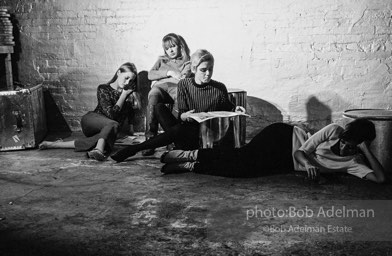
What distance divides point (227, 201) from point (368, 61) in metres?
3.92

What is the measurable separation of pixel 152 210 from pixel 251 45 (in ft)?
12.8

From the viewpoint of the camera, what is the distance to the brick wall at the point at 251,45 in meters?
6.92

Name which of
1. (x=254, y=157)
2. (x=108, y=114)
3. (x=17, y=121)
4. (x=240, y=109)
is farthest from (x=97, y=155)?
(x=254, y=157)

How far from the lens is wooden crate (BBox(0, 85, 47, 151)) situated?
6.73 m

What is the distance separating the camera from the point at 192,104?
588cm

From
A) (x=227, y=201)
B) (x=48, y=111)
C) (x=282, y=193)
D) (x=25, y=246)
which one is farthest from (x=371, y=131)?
(x=48, y=111)

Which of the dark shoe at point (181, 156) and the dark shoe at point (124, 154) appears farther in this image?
the dark shoe at point (124, 154)

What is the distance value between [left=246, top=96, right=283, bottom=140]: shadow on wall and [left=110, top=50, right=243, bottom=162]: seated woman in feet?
4.63

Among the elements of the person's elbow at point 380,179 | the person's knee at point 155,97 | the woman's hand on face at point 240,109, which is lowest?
the person's elbow at point 380,179

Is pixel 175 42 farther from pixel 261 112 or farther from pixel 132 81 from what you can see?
pixel 261 112

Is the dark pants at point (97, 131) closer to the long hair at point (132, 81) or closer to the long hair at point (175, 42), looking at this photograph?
the long hair at point (132, 81)

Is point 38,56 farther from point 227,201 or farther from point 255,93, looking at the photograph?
point 227,201

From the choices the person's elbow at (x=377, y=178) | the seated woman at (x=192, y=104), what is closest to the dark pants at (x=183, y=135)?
the seated woman at (x=192, y=104)

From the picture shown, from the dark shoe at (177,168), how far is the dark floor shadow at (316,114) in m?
2.83
